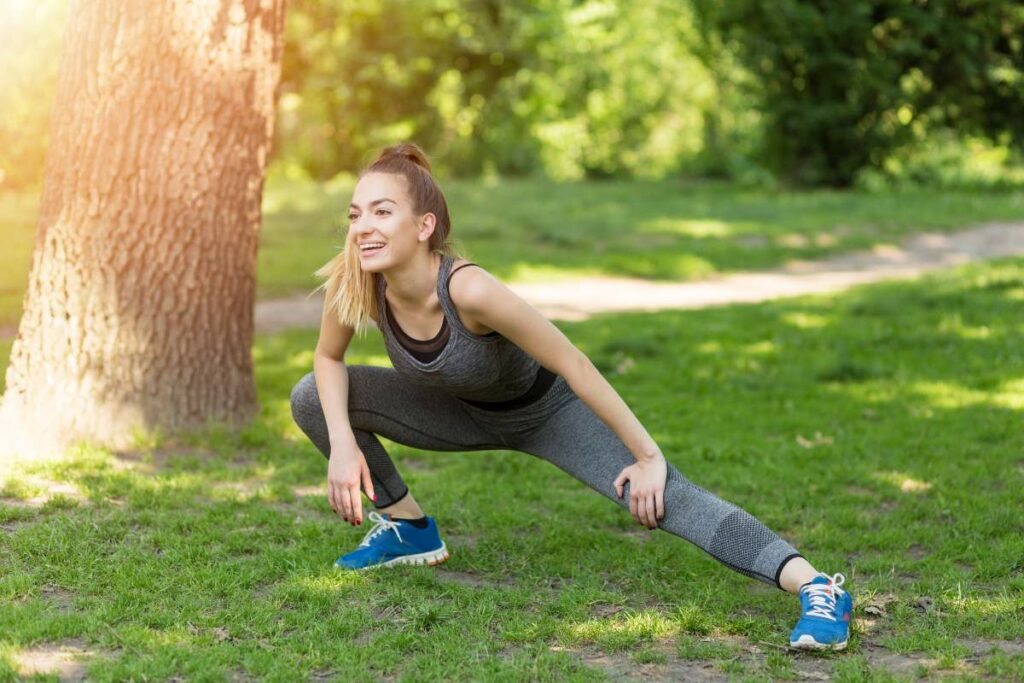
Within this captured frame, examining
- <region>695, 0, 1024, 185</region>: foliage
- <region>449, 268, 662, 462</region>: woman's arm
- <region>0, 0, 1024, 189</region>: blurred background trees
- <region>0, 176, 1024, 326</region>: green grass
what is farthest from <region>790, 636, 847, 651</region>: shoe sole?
<region>695, 0, 1024, 185</region>: foliage

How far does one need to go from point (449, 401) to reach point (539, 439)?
1.21 ft

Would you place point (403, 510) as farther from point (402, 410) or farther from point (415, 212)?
point (415, 212)

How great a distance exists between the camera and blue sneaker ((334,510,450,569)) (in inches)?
177

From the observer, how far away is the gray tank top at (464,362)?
4082 mm

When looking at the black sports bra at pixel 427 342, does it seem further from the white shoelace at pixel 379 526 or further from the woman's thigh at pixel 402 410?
the white shoelace at pixel 379 526

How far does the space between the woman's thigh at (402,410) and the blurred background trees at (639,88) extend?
13.6 meters

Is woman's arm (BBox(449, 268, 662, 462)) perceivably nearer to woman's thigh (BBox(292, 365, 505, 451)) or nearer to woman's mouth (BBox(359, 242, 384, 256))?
woman's mouth (BBox(359, 242, 384, 256))

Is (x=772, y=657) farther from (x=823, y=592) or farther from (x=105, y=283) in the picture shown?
(x=105, y=283)

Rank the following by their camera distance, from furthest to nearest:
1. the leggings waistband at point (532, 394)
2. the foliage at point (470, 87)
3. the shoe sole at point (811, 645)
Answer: the foliage at point (470, 87), the leggings waistband at point (532, 394), the shoe sole at point (811, 645)

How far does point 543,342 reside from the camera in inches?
157

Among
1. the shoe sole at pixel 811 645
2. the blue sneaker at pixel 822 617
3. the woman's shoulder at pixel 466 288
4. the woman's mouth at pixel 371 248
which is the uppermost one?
the woman's mouth at pixel 371 248

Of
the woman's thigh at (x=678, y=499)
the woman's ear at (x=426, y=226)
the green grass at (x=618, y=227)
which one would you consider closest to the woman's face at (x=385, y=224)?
the woman's ear at (x=426, y=226)

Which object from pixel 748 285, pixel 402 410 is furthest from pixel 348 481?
pixel 748 285

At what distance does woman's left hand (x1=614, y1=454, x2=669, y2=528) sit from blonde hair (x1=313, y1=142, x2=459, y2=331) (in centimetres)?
96
